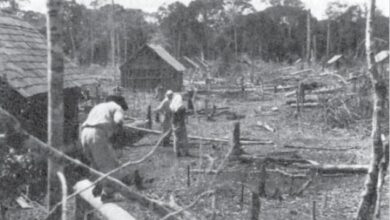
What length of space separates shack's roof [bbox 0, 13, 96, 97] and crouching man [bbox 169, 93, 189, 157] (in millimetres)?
2498

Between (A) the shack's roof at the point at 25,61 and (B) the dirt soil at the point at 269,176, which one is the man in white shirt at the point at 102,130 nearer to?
(B) the dirt soil at the point at 269,176

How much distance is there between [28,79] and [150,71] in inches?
1062

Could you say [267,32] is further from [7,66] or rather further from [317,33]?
[7,66]

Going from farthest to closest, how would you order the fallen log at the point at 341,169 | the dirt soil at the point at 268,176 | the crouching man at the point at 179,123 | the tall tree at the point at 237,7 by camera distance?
the tall tree at the point at 237,7
the crouching man at the point at 179,123
the fallen log at the point at 341,169
the dirt soil at the point at 268,176

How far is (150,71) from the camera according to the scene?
1446 inches

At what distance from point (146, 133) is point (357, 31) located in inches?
2201

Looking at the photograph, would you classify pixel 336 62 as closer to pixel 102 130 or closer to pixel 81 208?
pixel 102 130

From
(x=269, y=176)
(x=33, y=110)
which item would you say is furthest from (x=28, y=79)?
(x=269, y=176)

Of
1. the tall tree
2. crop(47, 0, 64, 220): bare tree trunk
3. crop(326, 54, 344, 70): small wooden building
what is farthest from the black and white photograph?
the tall tree

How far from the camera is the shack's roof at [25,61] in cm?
945

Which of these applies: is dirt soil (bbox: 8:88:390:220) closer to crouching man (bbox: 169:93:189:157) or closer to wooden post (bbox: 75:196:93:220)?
crouching man (bbox: 169:93:189:157)

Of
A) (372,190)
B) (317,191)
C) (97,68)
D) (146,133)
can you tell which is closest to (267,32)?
(97,68)

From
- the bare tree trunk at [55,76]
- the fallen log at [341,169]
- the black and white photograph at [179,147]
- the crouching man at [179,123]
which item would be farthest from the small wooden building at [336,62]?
the bare tree trunk at [55,76]

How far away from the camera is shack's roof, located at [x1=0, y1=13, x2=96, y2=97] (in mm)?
9445
